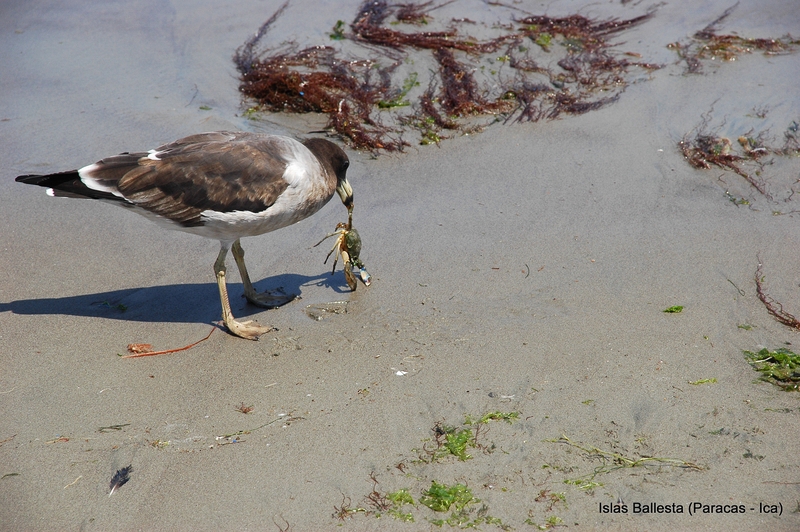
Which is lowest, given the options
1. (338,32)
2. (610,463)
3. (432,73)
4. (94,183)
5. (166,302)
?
(166,302)

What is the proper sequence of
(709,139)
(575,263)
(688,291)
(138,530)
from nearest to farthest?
(138,530) < (688,291) < (575,263) < (709,139)

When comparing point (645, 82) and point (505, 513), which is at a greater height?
point (645, 82)

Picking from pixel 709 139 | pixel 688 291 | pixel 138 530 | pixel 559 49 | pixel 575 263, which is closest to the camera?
pixel 138 530

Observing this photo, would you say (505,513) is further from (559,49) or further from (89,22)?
(89,22)

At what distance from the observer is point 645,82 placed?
8297 mm

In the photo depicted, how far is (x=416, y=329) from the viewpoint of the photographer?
5031mm

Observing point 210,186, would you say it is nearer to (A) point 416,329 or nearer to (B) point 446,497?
(A) point 416,329

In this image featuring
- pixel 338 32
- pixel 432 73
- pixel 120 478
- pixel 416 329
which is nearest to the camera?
pixel 120 478

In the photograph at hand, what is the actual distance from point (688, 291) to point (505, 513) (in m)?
2.69

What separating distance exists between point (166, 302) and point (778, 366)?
14.5 ft

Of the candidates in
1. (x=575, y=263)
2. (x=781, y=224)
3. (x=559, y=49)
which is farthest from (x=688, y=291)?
(x=559, y=49)

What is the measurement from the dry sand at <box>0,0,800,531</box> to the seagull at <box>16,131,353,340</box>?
0.71m

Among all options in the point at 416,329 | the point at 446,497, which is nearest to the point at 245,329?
the point at 416,329

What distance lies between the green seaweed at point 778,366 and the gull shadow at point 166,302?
301 cm
